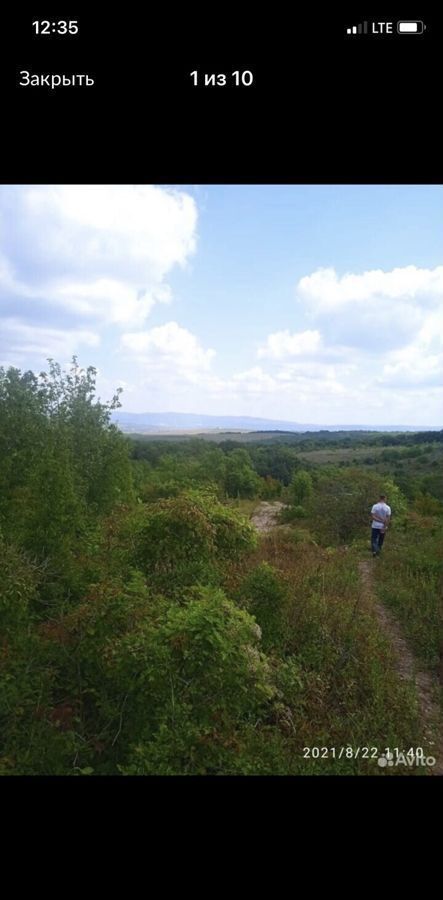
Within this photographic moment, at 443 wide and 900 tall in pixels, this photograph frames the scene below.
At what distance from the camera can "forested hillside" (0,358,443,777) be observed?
314 cm

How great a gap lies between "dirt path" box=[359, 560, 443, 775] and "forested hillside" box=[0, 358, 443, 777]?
3cm

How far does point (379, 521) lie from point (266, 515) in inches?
348

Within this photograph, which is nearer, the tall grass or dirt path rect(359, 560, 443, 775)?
the tall grass

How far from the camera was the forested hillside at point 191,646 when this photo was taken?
124 inches

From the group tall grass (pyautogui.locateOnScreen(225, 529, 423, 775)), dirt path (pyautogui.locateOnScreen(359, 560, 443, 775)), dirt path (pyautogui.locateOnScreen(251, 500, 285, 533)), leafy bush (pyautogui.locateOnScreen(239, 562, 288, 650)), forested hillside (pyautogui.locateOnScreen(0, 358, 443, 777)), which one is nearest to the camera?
tall grass (pyautogui.locateOnScreen(225, 529, 423, 775))

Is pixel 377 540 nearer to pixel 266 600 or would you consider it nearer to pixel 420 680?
pixel 420 680
